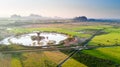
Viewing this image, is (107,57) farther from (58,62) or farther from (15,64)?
(15,64)

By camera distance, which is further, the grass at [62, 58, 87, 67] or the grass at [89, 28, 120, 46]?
the grass at [89, 28, 120, 46]

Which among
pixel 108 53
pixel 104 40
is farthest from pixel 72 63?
pixel 104 40

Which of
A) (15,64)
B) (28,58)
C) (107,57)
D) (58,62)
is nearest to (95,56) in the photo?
(107,57)

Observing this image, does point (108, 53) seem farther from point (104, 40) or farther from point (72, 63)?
point (104, 40)

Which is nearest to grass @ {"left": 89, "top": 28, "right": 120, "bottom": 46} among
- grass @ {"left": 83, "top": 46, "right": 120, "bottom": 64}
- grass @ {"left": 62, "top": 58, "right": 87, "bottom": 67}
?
grass @ {"left": 83, "top": 46, "right": 120, "bottom": 64}

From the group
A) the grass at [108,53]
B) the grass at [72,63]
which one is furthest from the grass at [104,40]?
the grass at [72,63]

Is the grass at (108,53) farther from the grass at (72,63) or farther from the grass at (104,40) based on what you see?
the grass at (72,63)

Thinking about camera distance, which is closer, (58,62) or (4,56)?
(58,62)

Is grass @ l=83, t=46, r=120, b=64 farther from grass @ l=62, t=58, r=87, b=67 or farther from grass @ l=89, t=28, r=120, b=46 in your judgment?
grass @ l=62, t=58, r=87, b=67

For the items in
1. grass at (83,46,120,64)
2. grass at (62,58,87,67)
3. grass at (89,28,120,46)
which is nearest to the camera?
grass at (62,58,87,67)

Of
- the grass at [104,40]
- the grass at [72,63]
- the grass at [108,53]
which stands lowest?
the grass at [104,40]

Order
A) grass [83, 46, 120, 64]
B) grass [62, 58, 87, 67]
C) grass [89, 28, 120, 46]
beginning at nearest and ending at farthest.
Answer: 1. grass [62, 58, 87, 67]
2. grass [83, 46, 120, 64]
3. grass [89, 28, 120, 46]
